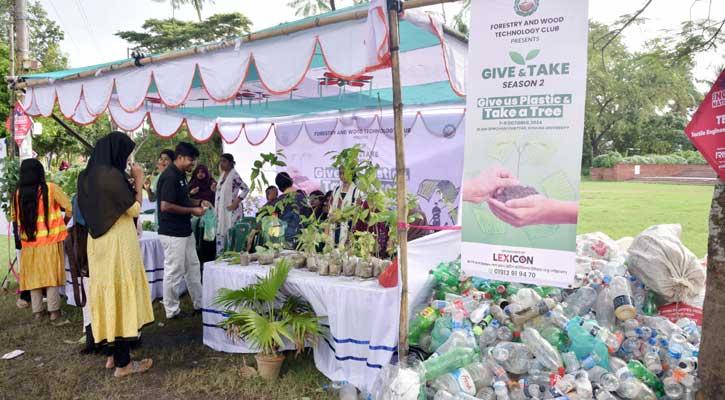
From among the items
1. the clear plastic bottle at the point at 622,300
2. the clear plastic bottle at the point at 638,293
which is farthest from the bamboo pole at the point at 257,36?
the clear plastic bottle at the point at 638,293

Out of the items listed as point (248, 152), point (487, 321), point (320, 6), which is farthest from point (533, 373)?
point (320, 6)

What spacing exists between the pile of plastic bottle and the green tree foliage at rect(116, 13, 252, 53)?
69.3 ft

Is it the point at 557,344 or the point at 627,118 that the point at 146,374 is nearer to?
A: the point at 557,344

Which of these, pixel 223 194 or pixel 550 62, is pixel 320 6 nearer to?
pixel 223 194

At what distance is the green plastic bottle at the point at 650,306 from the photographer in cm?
314

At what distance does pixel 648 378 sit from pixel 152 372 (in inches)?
122

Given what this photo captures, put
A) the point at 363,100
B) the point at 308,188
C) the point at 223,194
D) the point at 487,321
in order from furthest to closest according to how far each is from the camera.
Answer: the point at 308,188
the point at 363,100
the point at 223,194
the point at 487,321

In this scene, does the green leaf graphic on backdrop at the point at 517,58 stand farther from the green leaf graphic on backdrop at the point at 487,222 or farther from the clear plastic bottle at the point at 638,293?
the clear plastic bottle at the point at 638,293

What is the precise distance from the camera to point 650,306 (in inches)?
124

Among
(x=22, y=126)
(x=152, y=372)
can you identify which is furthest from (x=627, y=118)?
(x=152, y=372)

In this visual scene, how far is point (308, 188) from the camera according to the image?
29.7ft

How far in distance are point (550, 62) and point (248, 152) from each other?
8610 mm

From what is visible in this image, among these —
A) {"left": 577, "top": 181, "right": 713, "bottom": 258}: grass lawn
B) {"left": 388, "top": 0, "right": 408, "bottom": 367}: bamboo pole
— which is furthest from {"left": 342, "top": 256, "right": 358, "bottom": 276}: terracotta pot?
{"left": 577, "top": 181, "right": 713, "bottom": 258}: grass lawn

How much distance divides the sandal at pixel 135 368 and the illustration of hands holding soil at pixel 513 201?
99.7 inches
